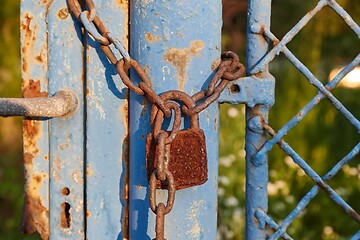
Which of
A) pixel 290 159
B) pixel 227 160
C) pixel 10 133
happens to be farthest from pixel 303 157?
pixel 10 133

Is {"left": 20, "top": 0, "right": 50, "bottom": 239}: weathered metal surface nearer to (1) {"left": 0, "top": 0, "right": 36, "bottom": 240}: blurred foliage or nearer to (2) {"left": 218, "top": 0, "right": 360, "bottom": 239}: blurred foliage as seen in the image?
(2) {"left": 218, "top": 0, "right": 360, "bottom": 239}: blurred foliage

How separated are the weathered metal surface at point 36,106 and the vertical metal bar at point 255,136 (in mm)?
323

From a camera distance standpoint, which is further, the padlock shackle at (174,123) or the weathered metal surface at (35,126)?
the weathered metal surface at (35,126)

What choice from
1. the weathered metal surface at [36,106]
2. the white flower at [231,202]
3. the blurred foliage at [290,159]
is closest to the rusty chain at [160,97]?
the weathered metal surface at [36,106]

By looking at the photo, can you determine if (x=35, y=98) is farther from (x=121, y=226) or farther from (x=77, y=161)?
(x=121, y=226)

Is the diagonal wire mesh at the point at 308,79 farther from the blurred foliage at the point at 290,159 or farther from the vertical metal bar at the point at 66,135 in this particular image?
the blurred foliage at the point at 290,159

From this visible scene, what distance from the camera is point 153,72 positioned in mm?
971

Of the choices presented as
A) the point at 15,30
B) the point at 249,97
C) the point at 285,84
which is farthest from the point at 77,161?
the point at 15,30

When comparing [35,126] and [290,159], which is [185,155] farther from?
[290,159]

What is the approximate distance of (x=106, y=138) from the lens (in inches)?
39.9

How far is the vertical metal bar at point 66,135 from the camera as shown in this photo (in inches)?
39.6

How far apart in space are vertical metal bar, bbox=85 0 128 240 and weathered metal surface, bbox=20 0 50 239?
84mm

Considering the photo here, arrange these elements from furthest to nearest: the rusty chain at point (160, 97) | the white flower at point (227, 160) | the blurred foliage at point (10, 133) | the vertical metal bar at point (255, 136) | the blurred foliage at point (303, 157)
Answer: the blurred foliage at point (10, 133) → the white flower at point (227, 160) → the blurred foliage at point (303, 157) → the vertical metal bar at point (255, 136) → the rusty chain at point (160, 97)

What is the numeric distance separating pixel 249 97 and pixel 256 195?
0.61 feet
